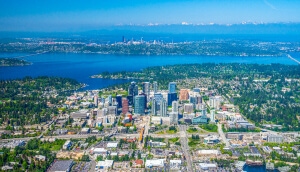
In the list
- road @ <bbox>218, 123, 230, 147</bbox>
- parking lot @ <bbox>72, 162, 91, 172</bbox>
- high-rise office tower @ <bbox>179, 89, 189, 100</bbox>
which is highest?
high-rise office tower @ <bbox>179, 89, 189, 100</bbox>

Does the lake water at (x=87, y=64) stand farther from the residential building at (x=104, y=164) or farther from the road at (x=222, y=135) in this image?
the residential building at (x=104, y=164)

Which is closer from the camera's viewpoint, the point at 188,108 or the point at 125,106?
the point at 125,106

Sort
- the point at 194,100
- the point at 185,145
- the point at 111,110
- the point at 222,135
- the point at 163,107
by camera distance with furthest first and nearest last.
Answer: the point at 194,100
the point at 111,110
the point at 163,107
the point at 222,135
the point at 185,145

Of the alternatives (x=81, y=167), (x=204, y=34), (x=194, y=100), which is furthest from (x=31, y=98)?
(x=204, y=34)

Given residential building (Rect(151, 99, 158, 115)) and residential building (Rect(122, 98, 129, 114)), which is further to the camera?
residential building (Rect(122, 98, 129, 114))

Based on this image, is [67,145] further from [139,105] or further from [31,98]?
[31,98]

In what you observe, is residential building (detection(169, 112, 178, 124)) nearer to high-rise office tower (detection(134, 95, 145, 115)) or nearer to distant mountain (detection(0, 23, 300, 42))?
high-rise office tower (detection(134, 95, 145, 115))

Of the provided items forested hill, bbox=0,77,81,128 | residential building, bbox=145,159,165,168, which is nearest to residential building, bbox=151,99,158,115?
forested hill, bbox=0,77,81,128

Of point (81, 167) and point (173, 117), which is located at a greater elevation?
point (173, 117)
